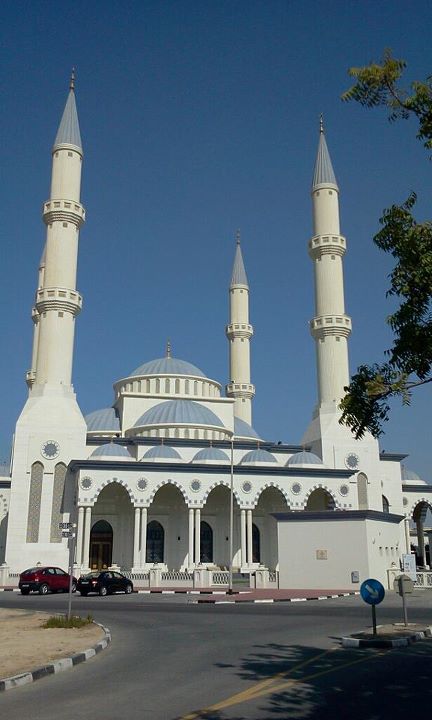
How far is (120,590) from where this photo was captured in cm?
2933

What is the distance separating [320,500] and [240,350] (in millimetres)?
16046

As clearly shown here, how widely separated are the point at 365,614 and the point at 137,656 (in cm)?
918

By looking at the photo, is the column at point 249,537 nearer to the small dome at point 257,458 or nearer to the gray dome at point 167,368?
the small dome at point 257,458

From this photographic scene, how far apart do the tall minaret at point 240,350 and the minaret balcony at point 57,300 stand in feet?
62.7

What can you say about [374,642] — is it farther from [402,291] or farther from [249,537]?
[249,537]

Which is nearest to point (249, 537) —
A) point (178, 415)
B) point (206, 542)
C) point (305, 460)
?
point (206, 542)

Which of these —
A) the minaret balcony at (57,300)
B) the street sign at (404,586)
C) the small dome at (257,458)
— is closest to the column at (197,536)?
the small dome at (257,458)

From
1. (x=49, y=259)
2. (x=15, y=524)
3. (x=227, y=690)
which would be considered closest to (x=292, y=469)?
(x=15, y=524)

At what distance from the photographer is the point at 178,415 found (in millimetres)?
49469

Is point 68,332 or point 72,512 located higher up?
point 68,332

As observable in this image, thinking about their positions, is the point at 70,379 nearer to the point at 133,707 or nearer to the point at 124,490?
the point at 124,490

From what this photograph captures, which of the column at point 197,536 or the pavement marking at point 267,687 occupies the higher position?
the column at point 197,536

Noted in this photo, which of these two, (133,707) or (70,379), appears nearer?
(133,707)

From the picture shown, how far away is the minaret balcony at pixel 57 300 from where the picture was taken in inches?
1668
